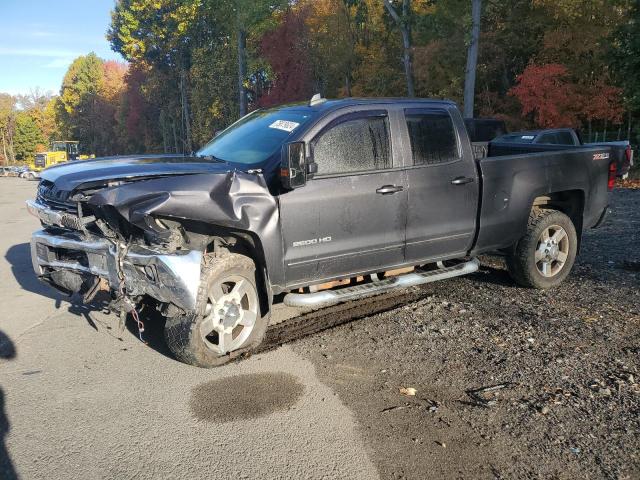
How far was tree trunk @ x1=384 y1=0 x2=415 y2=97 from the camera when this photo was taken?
2845 cm

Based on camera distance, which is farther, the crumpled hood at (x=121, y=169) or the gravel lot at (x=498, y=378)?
the crumpled hood at (x=121, y=169)

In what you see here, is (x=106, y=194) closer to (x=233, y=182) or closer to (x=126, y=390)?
(x=233, y=182)

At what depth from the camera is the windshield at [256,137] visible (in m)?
4.75

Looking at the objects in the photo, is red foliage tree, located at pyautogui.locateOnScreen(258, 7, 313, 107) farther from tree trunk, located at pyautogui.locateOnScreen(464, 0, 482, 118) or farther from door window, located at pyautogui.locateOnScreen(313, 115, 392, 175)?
door window, located at pyautogui.locateOnScreen(313, 115, 392, 175)

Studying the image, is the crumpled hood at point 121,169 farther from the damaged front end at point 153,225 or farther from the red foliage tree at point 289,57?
the red foliage tree at point 289,57

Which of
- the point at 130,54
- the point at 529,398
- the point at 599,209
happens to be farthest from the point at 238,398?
the point at 130,54

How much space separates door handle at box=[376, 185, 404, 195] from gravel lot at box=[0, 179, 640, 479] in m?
1.28

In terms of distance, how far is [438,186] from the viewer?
5.14 metres

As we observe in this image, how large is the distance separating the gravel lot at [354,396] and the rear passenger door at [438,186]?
0.73 metres

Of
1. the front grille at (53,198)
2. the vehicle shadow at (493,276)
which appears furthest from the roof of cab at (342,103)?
the vehicle shadow at (493,276)

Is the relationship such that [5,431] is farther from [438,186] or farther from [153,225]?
[438,186]

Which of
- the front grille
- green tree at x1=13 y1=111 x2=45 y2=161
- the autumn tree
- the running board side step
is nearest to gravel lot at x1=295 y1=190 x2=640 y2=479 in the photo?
the running board side step

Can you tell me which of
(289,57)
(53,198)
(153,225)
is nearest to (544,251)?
(153,225)

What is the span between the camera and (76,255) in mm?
4660
